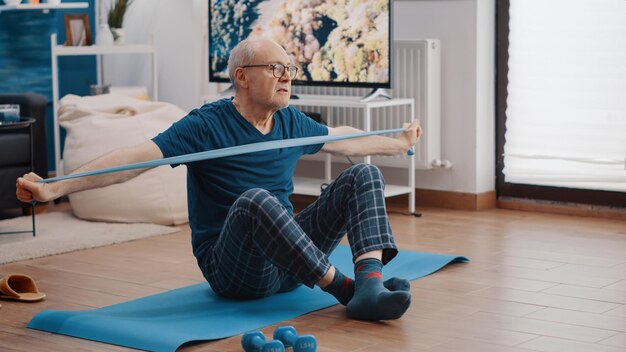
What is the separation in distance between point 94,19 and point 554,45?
9.70ft

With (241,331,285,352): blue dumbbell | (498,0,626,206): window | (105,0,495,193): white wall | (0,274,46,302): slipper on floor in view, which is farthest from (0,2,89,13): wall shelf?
(241,331,285,352): blue dumbbell

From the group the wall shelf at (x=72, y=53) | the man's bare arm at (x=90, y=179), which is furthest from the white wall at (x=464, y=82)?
the man's bare arm at (x=90, y=179)

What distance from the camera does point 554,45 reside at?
511cm

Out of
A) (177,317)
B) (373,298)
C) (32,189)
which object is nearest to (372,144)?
(373,298)

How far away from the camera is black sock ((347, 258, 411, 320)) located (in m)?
2.93

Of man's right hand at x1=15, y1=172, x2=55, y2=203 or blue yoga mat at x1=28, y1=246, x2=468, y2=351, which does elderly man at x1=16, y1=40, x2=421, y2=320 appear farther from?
man's right hand at x1=15, y1=172, x2=55, y2=203

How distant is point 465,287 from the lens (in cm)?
354

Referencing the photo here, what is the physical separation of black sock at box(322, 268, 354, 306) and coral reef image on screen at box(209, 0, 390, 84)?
83.3 inches

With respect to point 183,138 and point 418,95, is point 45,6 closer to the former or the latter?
point 418,95

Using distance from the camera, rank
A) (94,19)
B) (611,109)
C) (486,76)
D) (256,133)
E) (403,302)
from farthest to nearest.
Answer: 1. (94,19)
2. (486,76)
3. (611,109)
4. (256,133)
5. (403,302)

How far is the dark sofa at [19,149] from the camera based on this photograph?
5047 millimetres

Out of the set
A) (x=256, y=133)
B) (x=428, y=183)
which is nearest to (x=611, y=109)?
(x=428, y=183)

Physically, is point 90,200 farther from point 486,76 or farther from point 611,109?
point 611,109

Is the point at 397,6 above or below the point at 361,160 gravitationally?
above
